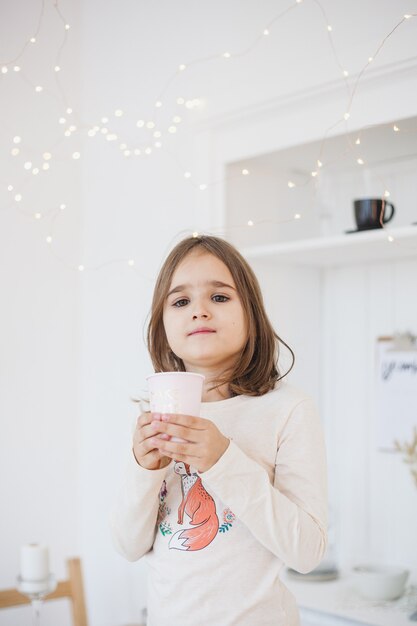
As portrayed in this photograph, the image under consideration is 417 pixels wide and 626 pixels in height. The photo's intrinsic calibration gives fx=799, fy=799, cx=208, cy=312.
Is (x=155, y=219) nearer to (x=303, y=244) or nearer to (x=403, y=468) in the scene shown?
(x=303, y=244)

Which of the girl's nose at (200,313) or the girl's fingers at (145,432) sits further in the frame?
the girl's nose at (200,313)

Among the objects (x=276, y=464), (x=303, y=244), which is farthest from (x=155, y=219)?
(x=276, y=464)

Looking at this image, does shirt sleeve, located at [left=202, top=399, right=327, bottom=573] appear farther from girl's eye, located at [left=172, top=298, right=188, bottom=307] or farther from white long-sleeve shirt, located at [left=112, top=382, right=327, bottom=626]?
girl's eye, located at [left=172, top=298, right=188, bottom=307]

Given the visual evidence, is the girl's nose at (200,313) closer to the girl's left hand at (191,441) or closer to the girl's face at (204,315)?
the girl's face at (204,315)

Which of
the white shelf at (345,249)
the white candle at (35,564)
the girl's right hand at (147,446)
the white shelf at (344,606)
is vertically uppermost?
the white shelf at (345,249)

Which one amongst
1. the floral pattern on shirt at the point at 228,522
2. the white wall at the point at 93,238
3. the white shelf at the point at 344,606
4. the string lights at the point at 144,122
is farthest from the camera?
the white wall at the point at 93,238

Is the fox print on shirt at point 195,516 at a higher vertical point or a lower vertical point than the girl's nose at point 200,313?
lower

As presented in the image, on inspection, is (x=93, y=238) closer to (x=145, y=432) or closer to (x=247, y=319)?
(x=247, y=319)

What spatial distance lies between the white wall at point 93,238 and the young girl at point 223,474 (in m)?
0.68

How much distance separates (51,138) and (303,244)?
0.86 meters

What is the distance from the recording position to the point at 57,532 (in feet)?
7.29

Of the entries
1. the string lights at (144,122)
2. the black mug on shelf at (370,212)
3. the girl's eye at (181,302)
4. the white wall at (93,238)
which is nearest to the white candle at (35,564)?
the white wall at (93,238)

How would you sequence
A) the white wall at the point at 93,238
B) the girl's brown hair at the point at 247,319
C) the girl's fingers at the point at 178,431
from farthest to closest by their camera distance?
1. the white wall at the point at 93,238
2. the girl's brown hair at the point at 247,319
3. the girl's fingers at the point at 178,431

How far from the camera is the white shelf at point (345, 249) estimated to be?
166 cm
